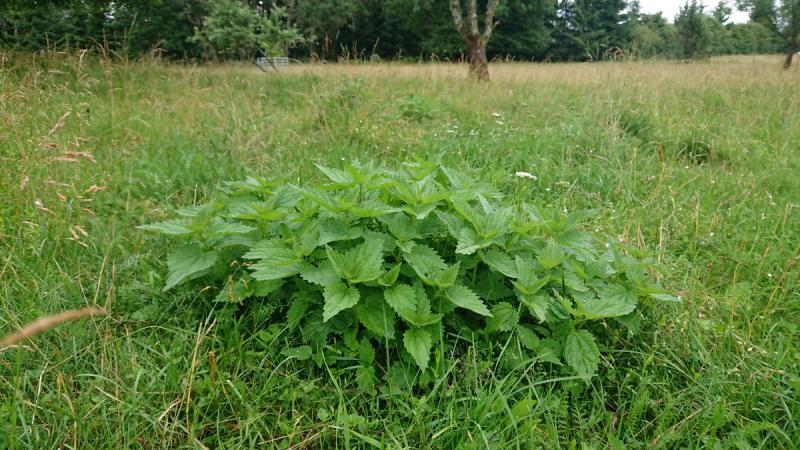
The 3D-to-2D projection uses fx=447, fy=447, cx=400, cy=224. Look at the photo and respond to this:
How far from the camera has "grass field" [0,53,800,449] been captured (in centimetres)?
146

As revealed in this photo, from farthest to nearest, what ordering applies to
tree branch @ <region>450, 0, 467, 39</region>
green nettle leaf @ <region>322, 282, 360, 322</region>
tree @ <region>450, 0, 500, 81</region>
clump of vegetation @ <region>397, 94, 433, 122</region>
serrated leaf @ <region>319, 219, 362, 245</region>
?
tree branch @ <region>450, 0, 467, 39</region> < tree @ <region>450, 0, 500, 81</region> < clump of vegetation @ <region>397, 94, 433, 122</region> < serrated leaf @ <region>319, 219, 362, 245</region> < green nettle leaf @ <region>322, 282, 360, 322</region>

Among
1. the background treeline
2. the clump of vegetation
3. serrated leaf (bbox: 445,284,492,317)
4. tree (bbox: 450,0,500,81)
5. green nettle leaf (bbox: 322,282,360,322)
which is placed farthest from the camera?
the background treeline

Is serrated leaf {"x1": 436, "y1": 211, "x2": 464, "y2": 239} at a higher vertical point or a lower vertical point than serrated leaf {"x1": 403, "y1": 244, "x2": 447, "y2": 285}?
higher

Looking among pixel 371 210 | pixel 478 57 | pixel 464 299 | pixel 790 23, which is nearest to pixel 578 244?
pixel 464 299

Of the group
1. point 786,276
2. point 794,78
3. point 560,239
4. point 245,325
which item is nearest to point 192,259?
point 245,325

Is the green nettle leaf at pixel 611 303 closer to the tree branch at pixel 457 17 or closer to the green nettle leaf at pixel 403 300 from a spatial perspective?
the green nettle leaf at pixel 403 300

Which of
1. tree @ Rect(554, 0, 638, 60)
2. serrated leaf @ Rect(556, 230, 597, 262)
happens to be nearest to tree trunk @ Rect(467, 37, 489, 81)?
serrated leaf @ Rect(556, 230, 597, 262)

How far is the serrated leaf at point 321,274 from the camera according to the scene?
1.58 m

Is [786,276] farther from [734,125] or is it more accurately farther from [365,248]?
[734,125]

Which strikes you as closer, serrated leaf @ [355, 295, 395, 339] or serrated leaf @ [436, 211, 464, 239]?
serrated leaf @ [355, 295, 395, 339]

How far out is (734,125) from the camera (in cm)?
516

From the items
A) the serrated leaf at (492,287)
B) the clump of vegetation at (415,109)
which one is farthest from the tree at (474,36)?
the serrated leaf at (492,287)

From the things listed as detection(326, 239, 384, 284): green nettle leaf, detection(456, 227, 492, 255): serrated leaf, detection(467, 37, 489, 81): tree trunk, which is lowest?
detection(326, 239, 384, 284): green nettle leaf

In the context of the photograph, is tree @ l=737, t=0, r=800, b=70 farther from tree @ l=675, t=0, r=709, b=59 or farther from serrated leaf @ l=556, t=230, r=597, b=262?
serrated leaf @ l=556, t=230, r=597, b=262
